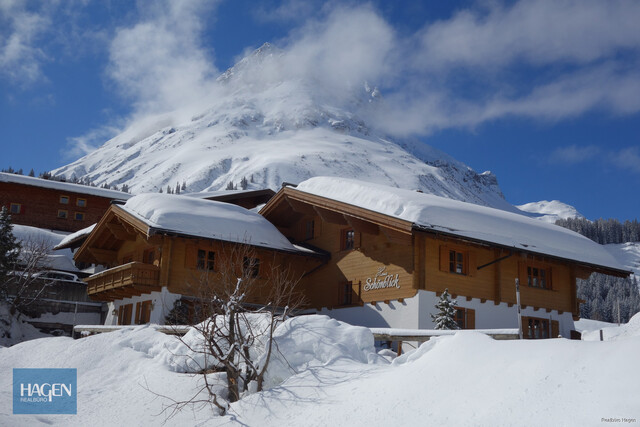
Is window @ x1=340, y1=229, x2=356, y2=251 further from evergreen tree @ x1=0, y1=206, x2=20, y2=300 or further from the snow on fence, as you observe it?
evergreen tree @ x1=0, y1=206, x2=20, y2=300

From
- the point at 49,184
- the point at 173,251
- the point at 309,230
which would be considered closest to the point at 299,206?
the point at 309,230

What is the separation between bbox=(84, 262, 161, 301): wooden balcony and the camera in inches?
902

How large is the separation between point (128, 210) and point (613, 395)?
20729 mm

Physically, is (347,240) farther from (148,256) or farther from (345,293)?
(148,256)

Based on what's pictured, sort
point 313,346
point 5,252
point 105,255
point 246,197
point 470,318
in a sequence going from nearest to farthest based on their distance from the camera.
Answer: point 313,346 < point 470,318 < point 5,252 < point 105,255 < point 246,197

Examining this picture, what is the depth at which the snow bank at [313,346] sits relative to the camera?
1139 cm

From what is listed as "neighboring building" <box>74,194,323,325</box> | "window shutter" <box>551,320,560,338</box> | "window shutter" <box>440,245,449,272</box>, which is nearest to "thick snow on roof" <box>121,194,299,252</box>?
"neighboring building" <box>74,194,323,325</box>

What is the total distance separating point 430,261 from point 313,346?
10019mm

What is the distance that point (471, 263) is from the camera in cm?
2217

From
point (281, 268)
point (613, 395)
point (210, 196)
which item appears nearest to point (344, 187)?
point (281, 268)

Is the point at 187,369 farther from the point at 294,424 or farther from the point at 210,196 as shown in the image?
the point at 210,196

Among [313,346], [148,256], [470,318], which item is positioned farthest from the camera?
[148,256]

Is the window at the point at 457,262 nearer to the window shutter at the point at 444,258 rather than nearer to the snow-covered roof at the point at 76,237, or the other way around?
the window shutter at the point at 444,258

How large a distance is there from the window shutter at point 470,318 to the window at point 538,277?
332cm
